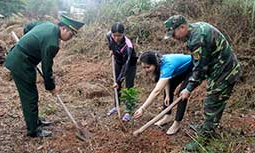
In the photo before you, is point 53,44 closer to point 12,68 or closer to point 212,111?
point 12,68

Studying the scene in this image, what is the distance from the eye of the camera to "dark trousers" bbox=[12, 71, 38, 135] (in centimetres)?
392

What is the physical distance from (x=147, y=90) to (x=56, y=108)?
63.9 inches

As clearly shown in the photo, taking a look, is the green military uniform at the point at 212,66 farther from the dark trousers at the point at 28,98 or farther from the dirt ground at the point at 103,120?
the dark trousers at the point at 28,98

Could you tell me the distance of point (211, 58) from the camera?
11.3ft

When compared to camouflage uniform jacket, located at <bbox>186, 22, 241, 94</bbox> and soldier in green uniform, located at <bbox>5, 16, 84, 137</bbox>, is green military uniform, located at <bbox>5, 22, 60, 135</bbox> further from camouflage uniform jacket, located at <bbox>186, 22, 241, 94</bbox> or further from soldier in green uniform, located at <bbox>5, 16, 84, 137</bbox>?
camouflage uniform jacket, located at <bbox>186, 22, 241, 94</bbox>

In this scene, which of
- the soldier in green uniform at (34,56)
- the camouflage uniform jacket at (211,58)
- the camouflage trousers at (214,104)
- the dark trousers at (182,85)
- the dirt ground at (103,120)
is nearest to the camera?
the camouflage uniform jacket at (211,58)

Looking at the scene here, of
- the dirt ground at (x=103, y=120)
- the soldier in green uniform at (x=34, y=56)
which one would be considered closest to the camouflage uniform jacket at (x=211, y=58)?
the dirt ground at (x=103, y=120)

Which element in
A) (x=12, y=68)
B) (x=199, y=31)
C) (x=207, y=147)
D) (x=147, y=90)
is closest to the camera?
(x=199, y=31)

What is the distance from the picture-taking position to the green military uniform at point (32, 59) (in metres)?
3.68

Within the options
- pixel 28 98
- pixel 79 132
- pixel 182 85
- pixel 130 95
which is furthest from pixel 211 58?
pixel 28 98

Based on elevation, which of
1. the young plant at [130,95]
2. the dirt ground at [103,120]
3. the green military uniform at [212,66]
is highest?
the green military uniform at [212,66]

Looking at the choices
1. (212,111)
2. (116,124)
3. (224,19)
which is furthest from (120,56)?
(224,19)

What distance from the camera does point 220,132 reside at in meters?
4.01

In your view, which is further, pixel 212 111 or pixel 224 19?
pixel 224 19
